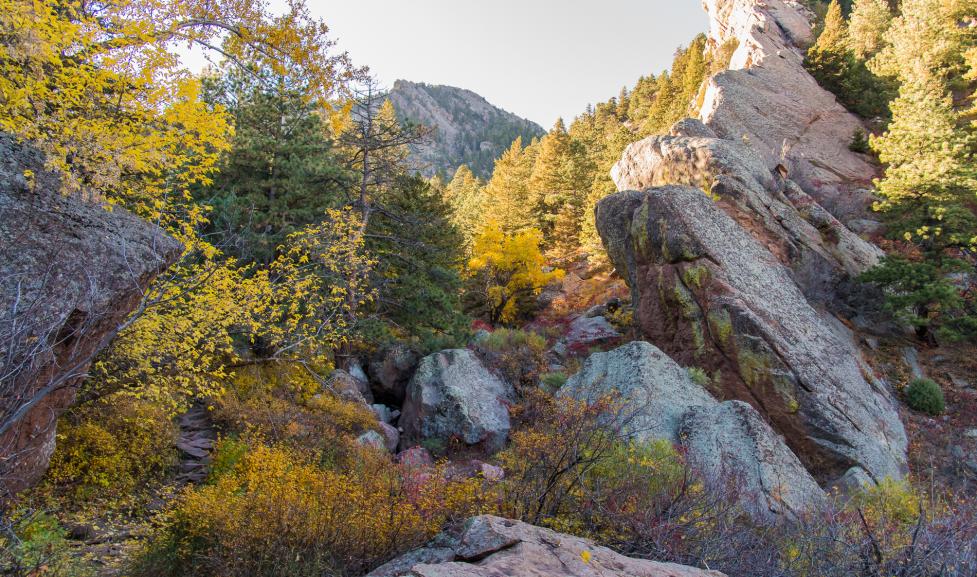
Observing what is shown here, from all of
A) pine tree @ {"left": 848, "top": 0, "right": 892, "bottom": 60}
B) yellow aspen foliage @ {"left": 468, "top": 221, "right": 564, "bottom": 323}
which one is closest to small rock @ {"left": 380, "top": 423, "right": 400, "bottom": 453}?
yellow aspen foliage @ {"left": 468, "top": 221, "right": 564, "bottom": 323}

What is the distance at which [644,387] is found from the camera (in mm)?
10758

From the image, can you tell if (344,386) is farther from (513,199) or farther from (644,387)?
(513,199)

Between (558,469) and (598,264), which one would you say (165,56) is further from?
(598,264)

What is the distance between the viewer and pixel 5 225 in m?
4.62

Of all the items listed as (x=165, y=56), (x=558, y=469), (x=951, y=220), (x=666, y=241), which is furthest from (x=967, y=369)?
(x=165, y=56)

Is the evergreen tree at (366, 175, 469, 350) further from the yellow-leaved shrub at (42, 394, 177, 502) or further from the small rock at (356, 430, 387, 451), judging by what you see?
the yellow-leaved shrub at (42, 394, 177, 502)

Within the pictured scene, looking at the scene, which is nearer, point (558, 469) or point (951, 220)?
point (558, 469)

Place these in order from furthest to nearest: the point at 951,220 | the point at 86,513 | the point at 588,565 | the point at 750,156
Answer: the point at 750,156 → the point at 951,220 → the point at 86,513 → the point at 588,565

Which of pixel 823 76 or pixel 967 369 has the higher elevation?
pixel 823 76

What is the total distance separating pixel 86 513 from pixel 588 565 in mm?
7021

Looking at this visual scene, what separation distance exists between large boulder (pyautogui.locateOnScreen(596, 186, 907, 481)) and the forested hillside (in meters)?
0.09

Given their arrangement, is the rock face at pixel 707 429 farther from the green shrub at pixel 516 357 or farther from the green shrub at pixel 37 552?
the green shrub at pixel 37 552

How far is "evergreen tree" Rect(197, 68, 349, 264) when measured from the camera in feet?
45.8

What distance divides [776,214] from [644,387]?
10529mm
